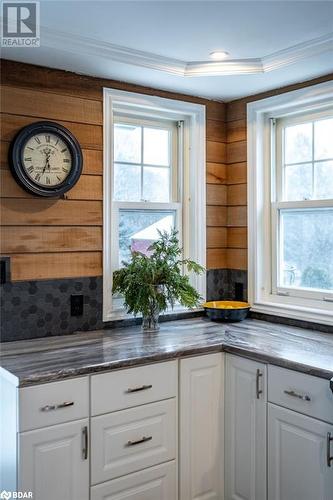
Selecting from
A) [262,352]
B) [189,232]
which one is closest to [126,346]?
[262,352]

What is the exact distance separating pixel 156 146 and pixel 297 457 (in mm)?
1961

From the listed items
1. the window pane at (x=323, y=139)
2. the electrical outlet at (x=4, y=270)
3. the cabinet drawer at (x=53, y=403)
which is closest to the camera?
the cabinet drawer at (x=53, y=403)

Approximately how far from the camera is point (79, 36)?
2377 millimetres

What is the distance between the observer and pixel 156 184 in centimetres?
320

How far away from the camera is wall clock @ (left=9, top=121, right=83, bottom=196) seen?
8.32ft

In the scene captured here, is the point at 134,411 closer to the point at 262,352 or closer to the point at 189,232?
the point at 262,352

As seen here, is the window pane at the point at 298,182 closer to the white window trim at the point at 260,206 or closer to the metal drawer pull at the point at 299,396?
the white window trim at the point at 260,206

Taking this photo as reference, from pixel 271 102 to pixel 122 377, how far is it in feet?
6.21

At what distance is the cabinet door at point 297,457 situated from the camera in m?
2.05

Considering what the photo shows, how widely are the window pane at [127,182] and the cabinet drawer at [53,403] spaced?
129 cm

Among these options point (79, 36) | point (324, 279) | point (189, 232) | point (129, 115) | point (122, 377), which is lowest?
point (122, 377)

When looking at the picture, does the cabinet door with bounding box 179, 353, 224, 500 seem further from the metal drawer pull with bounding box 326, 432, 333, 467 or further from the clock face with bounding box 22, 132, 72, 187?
the clock face with bounding box 22, 132, 72, 187

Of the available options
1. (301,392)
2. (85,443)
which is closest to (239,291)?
(301,392)

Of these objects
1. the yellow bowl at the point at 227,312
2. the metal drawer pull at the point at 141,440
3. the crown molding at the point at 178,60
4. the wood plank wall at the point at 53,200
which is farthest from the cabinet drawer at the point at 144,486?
the crown molding at the point at 178,60
